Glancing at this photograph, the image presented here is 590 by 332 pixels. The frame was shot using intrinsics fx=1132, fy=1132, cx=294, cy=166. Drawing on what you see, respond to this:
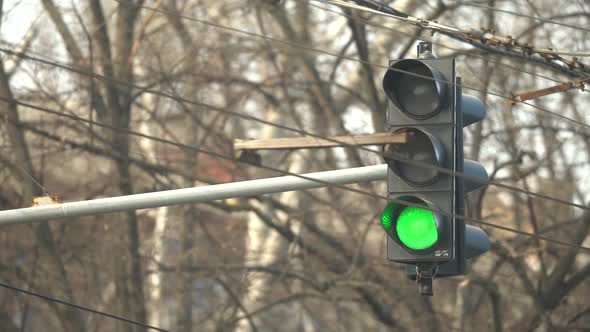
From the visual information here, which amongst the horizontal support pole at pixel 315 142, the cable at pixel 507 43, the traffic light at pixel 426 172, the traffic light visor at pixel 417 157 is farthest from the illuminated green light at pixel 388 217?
the cable at pixel 507 43

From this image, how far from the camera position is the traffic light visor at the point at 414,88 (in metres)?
5.92

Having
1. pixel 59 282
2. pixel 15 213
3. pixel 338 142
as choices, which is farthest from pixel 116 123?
pixel 338 142

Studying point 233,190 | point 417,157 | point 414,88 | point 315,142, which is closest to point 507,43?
point 414,88

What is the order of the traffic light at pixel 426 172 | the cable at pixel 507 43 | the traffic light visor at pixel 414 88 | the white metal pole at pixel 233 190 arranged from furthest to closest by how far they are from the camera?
the cable at pixel 507 43
the white metal pole at pixel 233 190
the traffic light visor at pixel 414 88
the traffic light at pixel 426 172

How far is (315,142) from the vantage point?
6109mm

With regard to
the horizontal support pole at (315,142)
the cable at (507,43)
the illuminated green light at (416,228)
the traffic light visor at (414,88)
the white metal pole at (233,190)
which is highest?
the cable at (507,43)

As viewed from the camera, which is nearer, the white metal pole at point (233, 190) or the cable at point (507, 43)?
the white metal pole at point (233, 190)

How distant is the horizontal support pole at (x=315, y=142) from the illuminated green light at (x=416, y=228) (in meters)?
0.38

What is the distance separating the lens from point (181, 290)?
15812 millimetres

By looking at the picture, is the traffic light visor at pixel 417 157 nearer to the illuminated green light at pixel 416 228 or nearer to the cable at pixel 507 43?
the illuminated green light at pixel 416 228

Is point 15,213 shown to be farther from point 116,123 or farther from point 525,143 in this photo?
point 525,143

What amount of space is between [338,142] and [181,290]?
10335 mm

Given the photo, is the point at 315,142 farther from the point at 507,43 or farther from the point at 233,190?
the point at 507,43

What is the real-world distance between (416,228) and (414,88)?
0.75m
